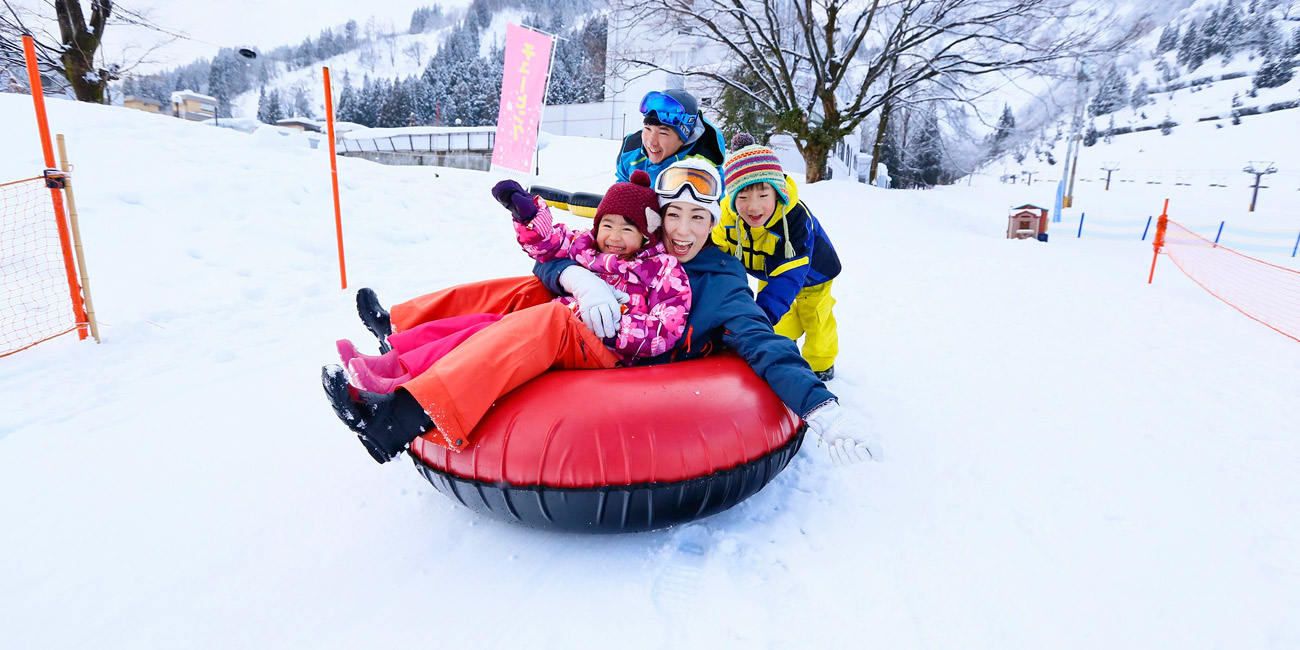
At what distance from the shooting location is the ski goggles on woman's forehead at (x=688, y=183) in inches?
89.9

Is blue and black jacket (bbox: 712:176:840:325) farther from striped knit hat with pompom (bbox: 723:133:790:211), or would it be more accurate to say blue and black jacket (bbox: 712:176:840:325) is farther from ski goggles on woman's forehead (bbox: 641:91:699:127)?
ski goggles on woman's forehead (bbox: 641:91:699:127)

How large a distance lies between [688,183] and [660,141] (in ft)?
2.15

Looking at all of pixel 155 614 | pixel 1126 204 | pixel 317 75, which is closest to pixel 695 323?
pixel 155 614

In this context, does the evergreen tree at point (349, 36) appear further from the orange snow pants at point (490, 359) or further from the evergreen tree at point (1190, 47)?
the orange snow pants at point (490, 359)

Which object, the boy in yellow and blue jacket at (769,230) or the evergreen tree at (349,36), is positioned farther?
the evergreen tree at (349,36)

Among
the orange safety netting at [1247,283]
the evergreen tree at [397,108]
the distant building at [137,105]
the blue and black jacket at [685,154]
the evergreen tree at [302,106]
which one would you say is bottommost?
the orange safety netting at [1247,283]

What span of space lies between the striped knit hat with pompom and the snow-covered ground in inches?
49.0

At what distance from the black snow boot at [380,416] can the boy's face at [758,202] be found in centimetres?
177

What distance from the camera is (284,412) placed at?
2.79 metres

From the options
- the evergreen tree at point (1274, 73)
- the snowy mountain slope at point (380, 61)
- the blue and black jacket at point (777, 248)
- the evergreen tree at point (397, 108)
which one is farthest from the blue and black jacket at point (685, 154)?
the snowy mountain slope at point (380, 61)

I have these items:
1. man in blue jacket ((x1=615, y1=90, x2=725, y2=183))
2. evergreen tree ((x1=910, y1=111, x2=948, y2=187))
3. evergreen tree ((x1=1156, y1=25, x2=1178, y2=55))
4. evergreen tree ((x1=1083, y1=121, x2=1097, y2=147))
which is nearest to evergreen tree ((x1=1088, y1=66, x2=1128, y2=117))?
evergreen tree ((x1=1083, y1=121, x2=1097, y2=147))

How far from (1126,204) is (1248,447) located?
19.1m

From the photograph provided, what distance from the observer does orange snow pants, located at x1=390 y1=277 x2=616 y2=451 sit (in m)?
1.64

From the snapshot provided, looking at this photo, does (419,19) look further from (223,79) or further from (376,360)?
(376,360)
